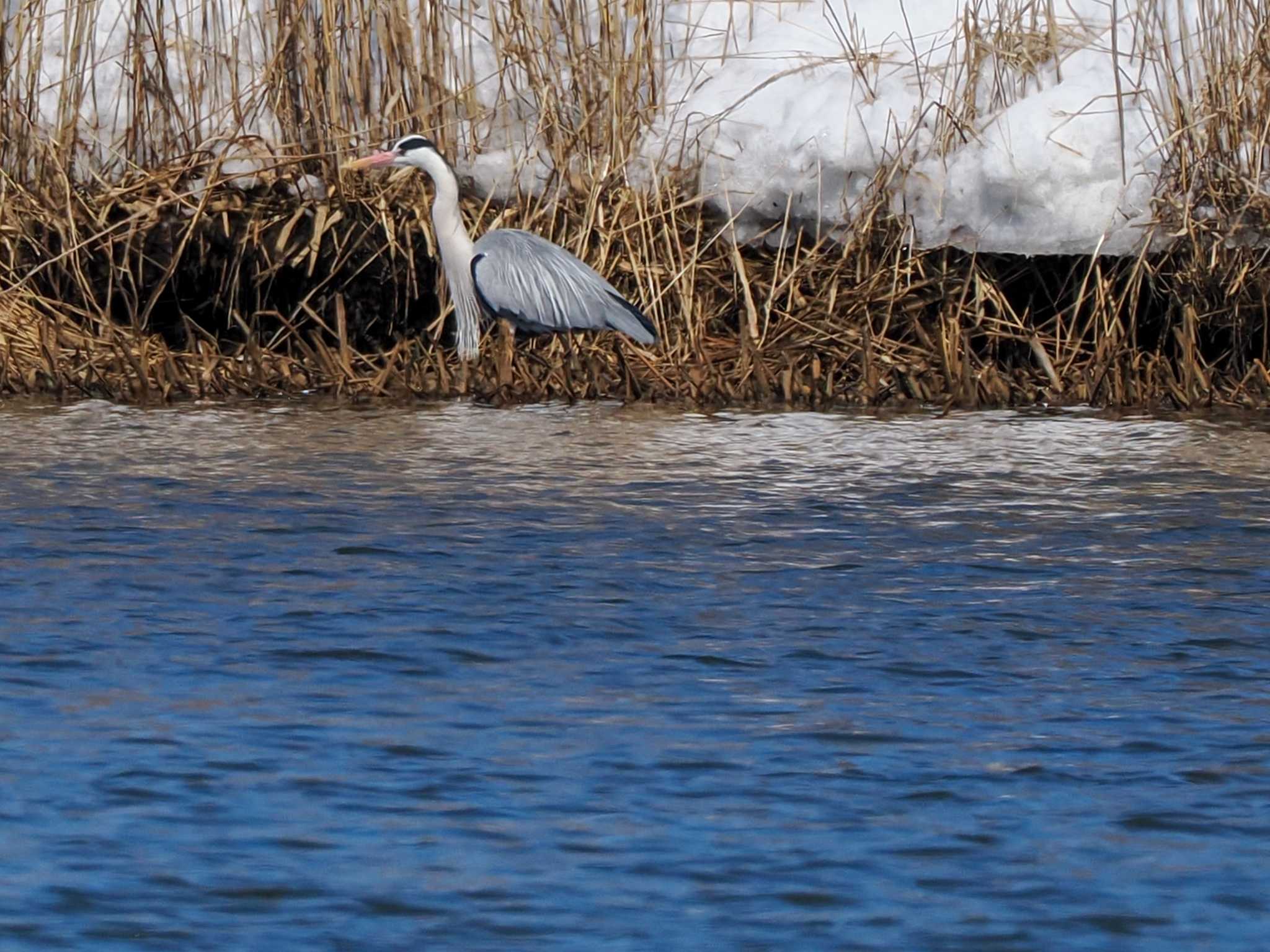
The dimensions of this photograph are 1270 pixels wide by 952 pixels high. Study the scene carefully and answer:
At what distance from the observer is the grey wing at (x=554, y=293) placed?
7.89 meters

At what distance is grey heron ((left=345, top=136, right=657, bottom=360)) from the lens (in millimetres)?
7918

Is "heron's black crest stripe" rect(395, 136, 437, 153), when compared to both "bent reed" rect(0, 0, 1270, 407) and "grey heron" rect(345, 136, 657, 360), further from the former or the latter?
"bent reed" rect(0, 0, 1270, 407)

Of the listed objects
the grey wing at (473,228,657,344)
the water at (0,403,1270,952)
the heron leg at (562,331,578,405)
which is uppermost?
the grey wing at (473,228,657,344)

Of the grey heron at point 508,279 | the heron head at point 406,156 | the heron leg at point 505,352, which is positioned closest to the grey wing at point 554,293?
the grey heron at point 508,279

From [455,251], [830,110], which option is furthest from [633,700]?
[830,110]

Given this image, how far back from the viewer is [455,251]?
820 centimetres

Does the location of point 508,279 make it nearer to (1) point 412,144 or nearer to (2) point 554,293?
(2) point 554,293

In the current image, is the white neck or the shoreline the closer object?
the shoreline

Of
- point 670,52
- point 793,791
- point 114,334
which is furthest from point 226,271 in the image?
point 793,791

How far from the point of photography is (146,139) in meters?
8.66

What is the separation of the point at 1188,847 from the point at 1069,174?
526cm

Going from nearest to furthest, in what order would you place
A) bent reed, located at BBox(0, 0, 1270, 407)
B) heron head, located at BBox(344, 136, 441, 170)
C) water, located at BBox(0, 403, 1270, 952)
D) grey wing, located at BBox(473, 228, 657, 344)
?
water, located at BBox(0, 403, 1270, 952) < bent reed, located at BBox(0, 0, 1270, 407) < grey wing, located at BBox(473, 228, 657, 344) < heron head, located at BBox(344, 136, 441, 170)

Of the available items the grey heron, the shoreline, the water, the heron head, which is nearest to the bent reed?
the shoreline

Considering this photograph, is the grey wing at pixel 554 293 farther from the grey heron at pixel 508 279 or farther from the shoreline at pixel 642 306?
the shoreline at pixel 642 306
